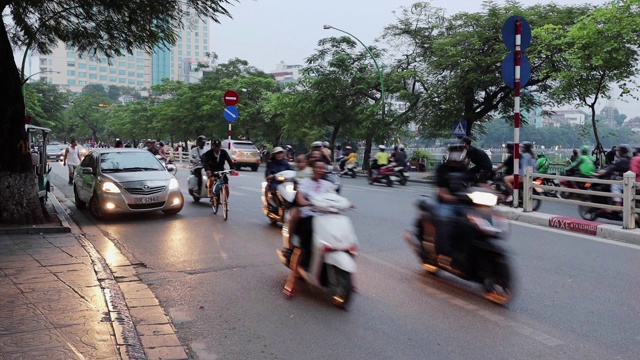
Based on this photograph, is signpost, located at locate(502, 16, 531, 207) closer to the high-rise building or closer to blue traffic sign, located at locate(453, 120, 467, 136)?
blue traffic sign, located at locate(453, 120, 467, 136)

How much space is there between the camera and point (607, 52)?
715 inches

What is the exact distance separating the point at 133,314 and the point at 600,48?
57.5 feet

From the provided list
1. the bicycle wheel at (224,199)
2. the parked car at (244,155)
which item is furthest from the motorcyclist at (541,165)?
the parked car at (244,155)

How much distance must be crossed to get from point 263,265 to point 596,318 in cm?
385

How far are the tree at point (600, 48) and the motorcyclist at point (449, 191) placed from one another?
45.6 ft

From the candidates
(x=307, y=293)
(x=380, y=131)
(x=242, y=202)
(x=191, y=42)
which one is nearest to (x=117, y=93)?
(x=191, y=42)

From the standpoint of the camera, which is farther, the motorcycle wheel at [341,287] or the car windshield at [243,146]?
the car windshield at [243,146]

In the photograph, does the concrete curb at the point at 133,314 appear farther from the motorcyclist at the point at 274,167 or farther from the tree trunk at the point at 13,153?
the motorcyclist at the point at 274,167

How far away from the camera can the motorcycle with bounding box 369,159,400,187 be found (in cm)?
2162

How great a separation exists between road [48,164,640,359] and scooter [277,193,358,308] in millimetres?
225

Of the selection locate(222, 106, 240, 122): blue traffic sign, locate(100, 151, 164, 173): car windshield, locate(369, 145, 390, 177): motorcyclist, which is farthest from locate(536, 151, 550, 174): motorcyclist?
locate(100, 151, 164, 173): car windshield

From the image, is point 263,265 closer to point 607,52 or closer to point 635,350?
point 635,350

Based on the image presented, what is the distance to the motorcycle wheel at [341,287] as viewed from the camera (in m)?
5.23

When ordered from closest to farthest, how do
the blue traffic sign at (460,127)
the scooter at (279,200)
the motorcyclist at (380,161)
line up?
the scooter at (279,200) → the motorcyclist at (380,161) → the blue traffic sign at (460,127)
